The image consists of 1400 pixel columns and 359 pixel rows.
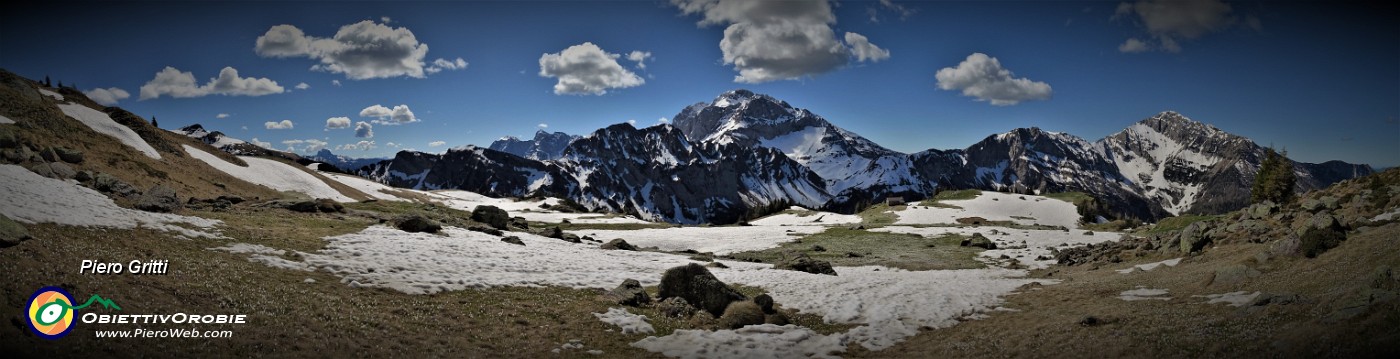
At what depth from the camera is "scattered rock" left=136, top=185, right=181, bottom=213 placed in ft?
81.7

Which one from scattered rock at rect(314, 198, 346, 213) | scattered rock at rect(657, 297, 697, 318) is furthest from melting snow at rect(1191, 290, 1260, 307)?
scattered rock at rect(314, 198, 346, 213)

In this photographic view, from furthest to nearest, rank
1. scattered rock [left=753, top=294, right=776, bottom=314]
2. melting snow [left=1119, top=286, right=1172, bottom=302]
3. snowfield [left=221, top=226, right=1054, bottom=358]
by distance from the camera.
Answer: scattered rock [left=753, top=294, right=776, bottom=314]
melting snow [left=1119, top=286, right=1172, bottom=302]
snowfield [left=221, top=226, right=1054, bottom=358]

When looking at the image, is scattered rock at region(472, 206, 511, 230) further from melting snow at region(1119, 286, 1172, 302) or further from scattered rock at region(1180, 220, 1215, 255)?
scattered rock at region(1180, 220, 1215, 255)

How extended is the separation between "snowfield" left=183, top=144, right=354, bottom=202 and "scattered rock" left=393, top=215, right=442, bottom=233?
47594 mm

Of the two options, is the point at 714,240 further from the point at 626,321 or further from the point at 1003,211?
the point at 1003,211

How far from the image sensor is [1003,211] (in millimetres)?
117125

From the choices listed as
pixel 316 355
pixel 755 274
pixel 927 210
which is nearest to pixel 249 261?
pixel 316 355

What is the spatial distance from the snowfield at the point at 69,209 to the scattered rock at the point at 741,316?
73.1ft

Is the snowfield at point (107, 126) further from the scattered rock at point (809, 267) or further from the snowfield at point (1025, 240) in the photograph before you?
the snowfield at point (1025, 240)

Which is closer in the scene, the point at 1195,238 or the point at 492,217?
the point at 1195,238

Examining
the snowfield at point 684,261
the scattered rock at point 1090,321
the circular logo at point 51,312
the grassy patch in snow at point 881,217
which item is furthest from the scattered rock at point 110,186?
the grassy patch in snow at point 881,217

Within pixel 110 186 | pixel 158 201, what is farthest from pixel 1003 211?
pixel 110 186

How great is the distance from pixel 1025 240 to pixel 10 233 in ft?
250

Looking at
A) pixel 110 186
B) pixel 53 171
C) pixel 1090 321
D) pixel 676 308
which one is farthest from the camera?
pixel 110 186
